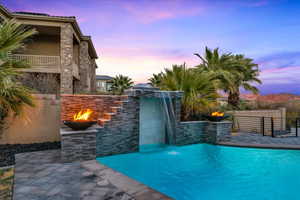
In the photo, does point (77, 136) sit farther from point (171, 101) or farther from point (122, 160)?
point (171, 101)

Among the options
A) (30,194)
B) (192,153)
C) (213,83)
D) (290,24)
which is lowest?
(192,153)

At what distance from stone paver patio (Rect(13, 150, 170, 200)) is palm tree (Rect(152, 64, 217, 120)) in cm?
506

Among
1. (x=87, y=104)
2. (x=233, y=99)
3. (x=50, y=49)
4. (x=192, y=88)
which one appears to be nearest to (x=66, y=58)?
(x=50, y=49)

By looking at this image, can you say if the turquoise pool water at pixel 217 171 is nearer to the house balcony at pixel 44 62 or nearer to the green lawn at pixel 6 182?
the green lawn at pixel 6 182

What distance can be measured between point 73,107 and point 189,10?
8.56 meters

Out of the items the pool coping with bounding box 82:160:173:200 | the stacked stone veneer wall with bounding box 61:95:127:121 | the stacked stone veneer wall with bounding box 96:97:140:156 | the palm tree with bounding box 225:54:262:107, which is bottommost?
the pool coping with bounding box 82:160:173:200

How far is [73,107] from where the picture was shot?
21.5ft

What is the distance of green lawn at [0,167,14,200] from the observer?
118 inches

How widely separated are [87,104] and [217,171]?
5.05 meters

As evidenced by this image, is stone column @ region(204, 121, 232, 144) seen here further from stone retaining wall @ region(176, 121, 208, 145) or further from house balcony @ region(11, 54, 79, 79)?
house balcony @ region(11, 54, 79, 79)

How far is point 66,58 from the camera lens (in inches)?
453

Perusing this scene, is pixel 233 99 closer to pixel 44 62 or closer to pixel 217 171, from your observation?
pixel 217 171

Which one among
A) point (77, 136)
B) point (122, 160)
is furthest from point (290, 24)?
point (77, 136)

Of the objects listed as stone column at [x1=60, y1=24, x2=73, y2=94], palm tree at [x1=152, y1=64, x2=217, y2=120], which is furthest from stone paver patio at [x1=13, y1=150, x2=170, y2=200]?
stone column at [x1=60, y1=24, x2=73, y2=94]
